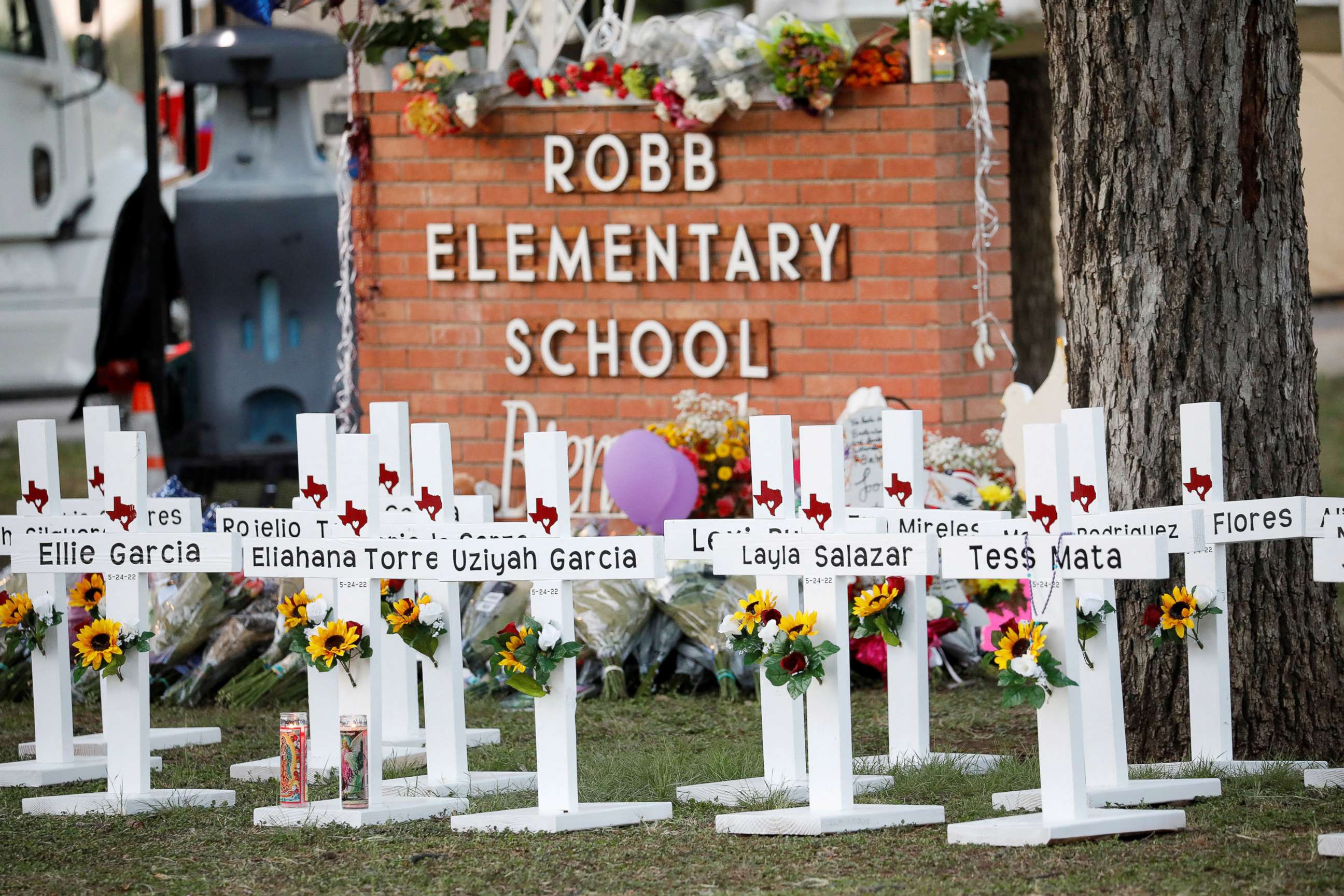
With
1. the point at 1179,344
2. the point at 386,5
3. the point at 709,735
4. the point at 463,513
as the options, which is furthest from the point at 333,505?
the point at 386,5

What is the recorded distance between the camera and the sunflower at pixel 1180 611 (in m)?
5.54

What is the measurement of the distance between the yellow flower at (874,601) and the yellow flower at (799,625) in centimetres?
55

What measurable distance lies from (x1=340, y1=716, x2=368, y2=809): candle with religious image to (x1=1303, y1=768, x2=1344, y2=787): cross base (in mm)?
2357

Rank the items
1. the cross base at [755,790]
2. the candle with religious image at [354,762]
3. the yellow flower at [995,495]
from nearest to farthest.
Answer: the candle with religious image at [354,762] → the cross base at [755,790] → the yellow flower at [995,495]

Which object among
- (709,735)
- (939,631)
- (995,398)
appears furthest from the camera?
(995,398)

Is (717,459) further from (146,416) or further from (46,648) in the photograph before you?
(146,416)

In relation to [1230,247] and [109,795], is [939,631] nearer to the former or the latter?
[1230,247]

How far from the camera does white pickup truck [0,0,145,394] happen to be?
12.3 m

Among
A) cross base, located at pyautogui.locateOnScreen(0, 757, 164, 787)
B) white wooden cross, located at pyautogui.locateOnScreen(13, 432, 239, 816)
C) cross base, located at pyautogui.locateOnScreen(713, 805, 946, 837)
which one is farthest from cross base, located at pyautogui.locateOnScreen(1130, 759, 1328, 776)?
cross base, located at pyautogui.locateOnScreen(0, 757, 164, 787)

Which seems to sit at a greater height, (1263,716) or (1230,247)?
(1230,247)

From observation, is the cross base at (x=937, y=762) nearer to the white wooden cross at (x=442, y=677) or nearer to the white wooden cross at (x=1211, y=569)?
the white wooden cross at (x=1211, y=569)

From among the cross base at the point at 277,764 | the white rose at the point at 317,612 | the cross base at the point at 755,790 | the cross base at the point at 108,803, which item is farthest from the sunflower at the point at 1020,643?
the cross base at the point at 108,803

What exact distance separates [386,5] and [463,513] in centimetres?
411

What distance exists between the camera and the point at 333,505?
5.49 meters
